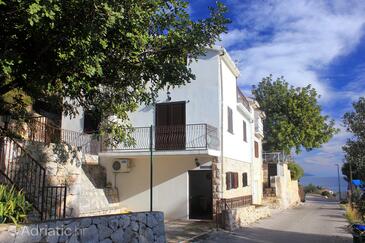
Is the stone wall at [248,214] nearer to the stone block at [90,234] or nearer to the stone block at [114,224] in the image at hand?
the stone block at [114,224]

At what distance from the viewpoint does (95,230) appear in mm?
7949

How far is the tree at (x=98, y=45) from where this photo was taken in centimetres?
555

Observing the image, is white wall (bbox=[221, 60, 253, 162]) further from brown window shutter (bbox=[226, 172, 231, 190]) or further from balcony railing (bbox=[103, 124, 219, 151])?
balcony railing (bbox=[103, 124, 219, 151])

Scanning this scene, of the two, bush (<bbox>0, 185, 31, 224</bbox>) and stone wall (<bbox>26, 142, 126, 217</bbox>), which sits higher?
stone wall (<bbox>26, 142, 126, 217</bbox>)

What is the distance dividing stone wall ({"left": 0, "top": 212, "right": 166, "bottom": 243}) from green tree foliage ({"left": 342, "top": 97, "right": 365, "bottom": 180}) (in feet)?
18.7

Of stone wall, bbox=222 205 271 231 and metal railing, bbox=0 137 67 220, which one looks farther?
stone wall, bbox=222 205 271 231

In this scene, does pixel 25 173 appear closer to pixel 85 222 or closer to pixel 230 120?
pixel 85 222

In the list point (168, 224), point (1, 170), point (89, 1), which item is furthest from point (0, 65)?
point (168, 224)

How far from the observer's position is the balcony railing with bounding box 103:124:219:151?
17.6m

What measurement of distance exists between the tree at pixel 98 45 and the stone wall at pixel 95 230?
2.45 meters

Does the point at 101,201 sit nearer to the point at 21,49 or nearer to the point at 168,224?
the point at 168,224

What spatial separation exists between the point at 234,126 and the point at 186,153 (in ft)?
16.1

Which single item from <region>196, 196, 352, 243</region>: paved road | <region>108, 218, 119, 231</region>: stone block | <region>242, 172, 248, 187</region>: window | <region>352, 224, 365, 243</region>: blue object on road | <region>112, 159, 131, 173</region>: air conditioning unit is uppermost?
<region>112, 159, 131, 173</region>: air conditioning unit

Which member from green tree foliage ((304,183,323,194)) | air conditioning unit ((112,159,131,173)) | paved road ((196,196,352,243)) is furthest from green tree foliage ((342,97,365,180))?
green tree foliage ((304,183,323,194))
